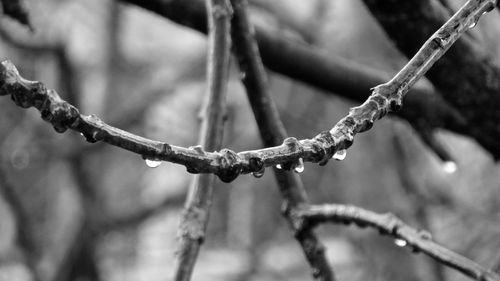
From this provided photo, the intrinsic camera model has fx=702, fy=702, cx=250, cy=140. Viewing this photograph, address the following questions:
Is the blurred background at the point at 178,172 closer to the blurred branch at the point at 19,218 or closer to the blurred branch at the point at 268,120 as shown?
the blurred branch at the point at 19,218

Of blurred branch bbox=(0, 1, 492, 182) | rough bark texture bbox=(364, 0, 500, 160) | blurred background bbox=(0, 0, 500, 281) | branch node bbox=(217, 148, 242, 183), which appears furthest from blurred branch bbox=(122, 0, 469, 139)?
blurred background bbox=(0, 0, 500, 281)

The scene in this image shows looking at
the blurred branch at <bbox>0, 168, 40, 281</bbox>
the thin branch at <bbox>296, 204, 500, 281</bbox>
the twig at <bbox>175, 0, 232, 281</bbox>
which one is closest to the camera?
the thin branch at <bbox>296, 204, 500, 281</bbox>

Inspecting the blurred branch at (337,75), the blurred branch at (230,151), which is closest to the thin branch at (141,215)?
the blurred branch at (337,75)

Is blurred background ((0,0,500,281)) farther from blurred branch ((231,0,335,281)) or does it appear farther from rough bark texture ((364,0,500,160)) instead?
blurred branch ((231,0,335,281))

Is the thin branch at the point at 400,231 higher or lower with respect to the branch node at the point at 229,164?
higher

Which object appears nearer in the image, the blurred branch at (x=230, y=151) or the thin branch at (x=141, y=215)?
the blurred branch at (x=230, y=151)

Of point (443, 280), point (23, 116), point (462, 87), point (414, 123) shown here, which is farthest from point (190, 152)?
point (23, 116)

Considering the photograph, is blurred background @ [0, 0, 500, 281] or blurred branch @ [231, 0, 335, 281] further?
blurred background @ [0, 0, 500, 281]
